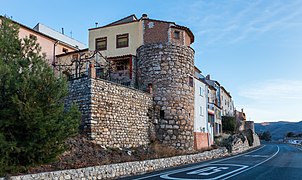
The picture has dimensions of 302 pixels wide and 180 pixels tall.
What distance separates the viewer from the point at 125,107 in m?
22.0

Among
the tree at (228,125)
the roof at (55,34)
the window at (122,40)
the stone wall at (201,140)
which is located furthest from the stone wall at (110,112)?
the tree at (228,125)

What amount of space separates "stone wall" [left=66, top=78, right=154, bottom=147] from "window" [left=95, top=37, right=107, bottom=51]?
1166 centimetres

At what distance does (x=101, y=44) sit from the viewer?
112ft

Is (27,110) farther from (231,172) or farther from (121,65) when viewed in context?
(121,65)

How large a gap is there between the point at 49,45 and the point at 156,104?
1789cm

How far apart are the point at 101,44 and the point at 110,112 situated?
15280mm

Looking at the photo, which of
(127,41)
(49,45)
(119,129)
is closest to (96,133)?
(119,129)

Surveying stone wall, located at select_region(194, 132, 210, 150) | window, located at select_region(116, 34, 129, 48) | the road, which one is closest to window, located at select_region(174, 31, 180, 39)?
window, located at select_region(116, 34, 129, 48)

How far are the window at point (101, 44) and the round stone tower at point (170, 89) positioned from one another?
8.41 m

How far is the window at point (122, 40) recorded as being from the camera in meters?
32.8

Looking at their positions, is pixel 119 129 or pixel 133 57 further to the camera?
pixel 133 57

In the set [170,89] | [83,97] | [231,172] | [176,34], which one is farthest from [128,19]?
[231,172]

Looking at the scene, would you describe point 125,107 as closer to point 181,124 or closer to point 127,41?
point 181,124

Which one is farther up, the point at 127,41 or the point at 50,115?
the point at 127,41
